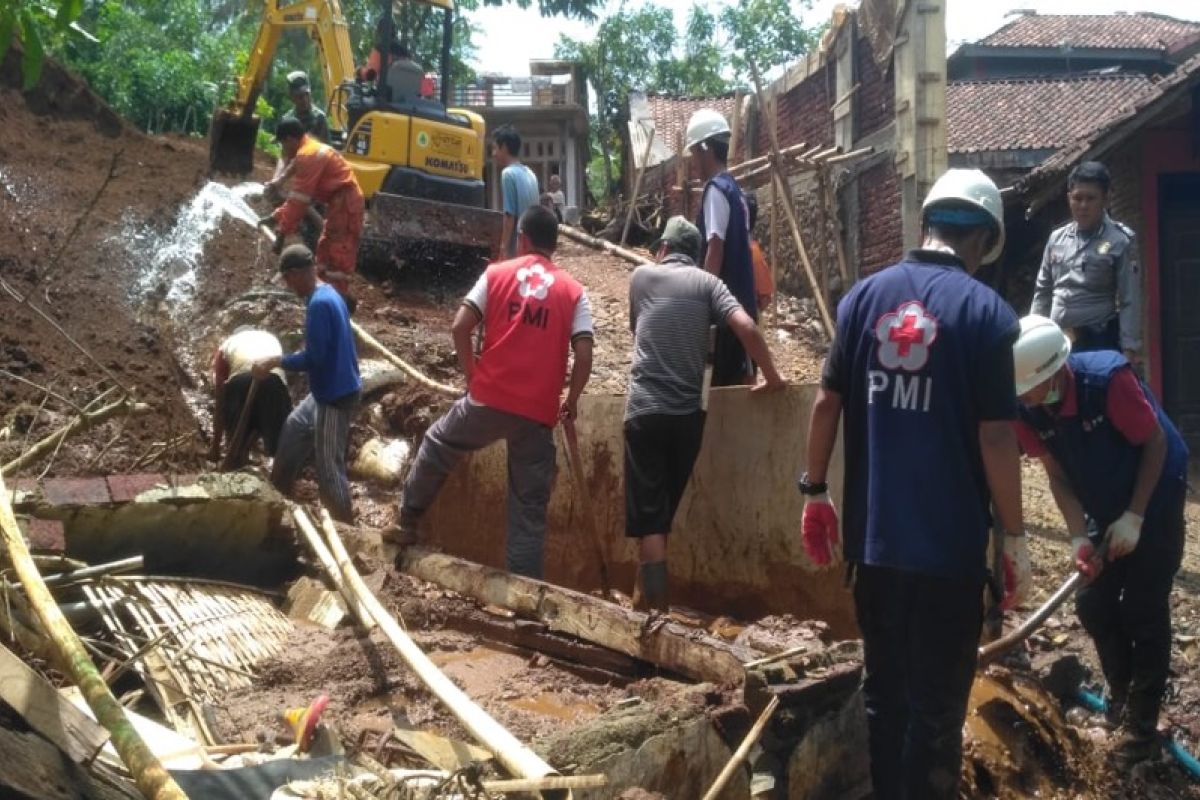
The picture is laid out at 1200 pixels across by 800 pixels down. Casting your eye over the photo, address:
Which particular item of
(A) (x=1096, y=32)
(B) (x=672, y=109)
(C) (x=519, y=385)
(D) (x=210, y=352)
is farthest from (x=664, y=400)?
(B) (x=672, y=109)

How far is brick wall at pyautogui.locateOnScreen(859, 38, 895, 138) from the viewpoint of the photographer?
466 inches

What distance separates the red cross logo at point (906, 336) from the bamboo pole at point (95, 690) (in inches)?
78.7

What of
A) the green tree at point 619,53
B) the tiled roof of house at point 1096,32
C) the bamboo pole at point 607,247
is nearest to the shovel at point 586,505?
the bamboo pole at point 607,247

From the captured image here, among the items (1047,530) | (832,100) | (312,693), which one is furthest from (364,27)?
(312,693)

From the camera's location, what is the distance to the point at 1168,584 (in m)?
4.41

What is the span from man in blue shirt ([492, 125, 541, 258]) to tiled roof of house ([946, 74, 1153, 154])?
5232mm

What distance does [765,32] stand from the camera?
1495 inches

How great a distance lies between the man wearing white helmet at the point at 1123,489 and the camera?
425cm

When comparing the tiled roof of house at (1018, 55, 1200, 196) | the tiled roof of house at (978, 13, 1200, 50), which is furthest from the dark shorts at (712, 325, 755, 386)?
the tiled roof of house at (978, 13, 1200, 50)

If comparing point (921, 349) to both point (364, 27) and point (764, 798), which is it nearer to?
point (764, 798)

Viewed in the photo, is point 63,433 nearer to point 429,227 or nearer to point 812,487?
point 812,487

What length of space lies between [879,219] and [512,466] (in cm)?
765

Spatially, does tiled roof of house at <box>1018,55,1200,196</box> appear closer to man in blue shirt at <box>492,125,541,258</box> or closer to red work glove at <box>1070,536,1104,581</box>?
man in blue shirt at <box>492,125,541,258</box>

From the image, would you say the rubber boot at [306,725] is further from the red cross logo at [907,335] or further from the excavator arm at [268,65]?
the excavator arm at [268,65]
